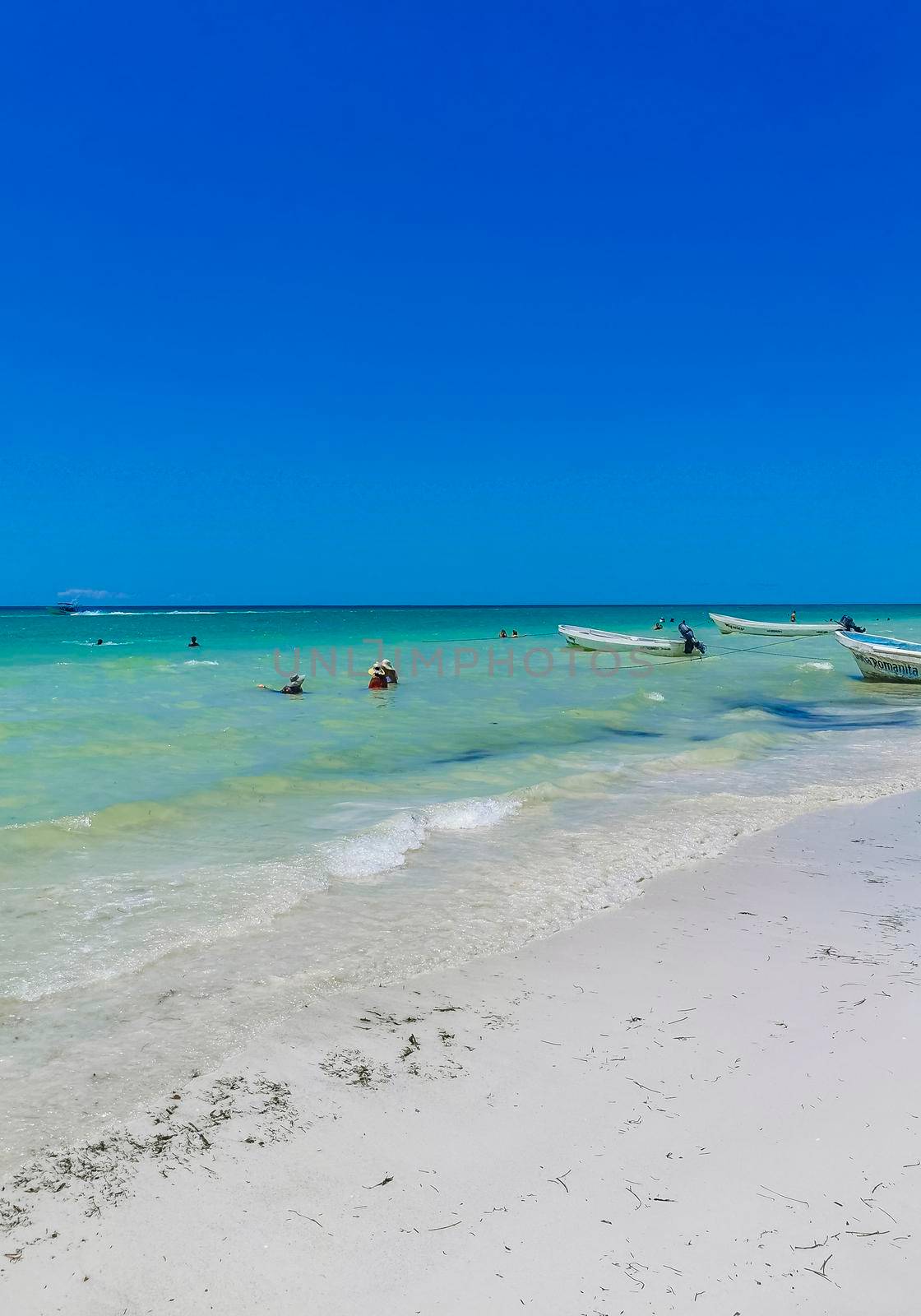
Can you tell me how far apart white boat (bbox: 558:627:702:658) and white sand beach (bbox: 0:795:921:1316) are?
35.4 meters

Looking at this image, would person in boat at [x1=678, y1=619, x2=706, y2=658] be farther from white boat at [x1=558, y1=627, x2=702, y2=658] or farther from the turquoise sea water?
the turquoise sea water

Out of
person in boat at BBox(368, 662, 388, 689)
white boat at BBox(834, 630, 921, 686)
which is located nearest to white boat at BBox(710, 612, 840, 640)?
white boat at BBox(834, 630, 921, 686)

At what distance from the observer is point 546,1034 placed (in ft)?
14.7

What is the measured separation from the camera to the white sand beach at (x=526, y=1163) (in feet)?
8.90

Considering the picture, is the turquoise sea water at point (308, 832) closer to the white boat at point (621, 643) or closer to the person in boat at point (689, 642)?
the person in boat at point (689, 642)

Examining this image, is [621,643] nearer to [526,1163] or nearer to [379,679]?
[379,679]

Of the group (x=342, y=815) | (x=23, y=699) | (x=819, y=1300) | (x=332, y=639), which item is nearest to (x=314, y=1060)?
→ (x=819, y=1300)

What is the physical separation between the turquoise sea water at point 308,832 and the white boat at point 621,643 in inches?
593

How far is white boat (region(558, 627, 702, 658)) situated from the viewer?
131 feet

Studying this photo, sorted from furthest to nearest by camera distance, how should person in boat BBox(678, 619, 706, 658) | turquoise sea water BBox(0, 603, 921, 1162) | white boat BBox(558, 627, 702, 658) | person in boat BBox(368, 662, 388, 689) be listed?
white boat BBox(558, 627, 702, 658), person in boat BBox(678, 619, 706, 658), person in boat BBox(368, 662, 388, 689), turquoise sea water BBox(0, 603, 921, 1162)

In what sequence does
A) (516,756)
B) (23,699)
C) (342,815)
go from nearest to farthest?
(342,815), (516,756), (23,699)

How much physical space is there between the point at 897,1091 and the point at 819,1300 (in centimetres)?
148

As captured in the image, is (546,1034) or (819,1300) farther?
(546,1034)

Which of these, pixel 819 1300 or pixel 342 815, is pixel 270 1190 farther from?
pixel 342 815
